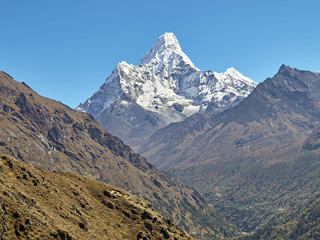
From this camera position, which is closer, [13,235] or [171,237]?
[13,235]

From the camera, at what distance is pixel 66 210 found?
138m

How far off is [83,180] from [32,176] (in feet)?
149

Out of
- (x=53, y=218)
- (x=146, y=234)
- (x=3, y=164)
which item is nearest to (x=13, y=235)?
(x=53, y=218)

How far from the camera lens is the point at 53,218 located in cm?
11975

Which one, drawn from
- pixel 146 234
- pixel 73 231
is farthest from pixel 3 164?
pixel 146 234

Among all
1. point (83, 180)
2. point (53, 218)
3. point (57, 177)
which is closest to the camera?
point (53, 218)

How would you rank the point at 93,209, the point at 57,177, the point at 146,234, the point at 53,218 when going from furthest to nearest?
1. the point at 57,177
2. the point at 93,209
3. the point at 146,234
4. the point at 53,218

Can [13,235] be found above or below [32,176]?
below

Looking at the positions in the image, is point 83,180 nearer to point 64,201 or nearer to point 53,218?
point 64,201

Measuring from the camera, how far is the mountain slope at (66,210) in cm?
10338

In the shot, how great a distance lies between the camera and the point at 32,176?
466 feet

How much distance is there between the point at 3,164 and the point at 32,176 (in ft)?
38.0

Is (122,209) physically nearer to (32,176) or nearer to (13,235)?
(32,176)

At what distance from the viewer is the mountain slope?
339ft
